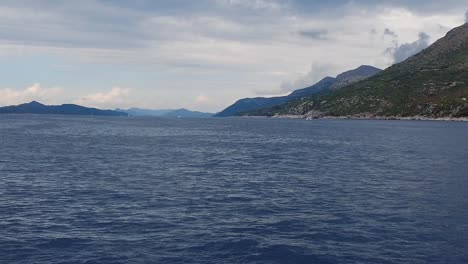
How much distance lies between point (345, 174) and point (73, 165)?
6482cm

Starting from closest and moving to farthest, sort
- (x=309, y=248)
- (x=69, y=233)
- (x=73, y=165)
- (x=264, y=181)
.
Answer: (x=309, y=248) → (x=69, y=233) → (x=264, y=181) → (x=73, y=165)

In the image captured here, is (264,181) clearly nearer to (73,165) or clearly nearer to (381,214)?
(381,214)

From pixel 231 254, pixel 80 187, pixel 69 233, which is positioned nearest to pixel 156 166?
pixel 80 187

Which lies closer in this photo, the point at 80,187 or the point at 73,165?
the point at 80,187

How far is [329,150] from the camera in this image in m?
156

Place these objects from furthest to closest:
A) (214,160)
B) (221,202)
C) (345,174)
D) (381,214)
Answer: (214,160), (345,174), (221,202), (381,214)

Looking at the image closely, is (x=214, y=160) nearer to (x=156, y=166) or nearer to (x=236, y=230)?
(x=156, y=166)

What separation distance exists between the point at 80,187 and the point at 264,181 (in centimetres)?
3533

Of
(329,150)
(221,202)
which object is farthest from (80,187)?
(329,150)

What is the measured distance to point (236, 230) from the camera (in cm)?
5366

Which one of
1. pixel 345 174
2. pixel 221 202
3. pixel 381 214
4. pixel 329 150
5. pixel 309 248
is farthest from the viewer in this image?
pixel 329 150

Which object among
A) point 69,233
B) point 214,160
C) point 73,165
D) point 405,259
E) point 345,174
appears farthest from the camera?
point 214,160

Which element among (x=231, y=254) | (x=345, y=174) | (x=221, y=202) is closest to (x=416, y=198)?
(x=345, y=174)

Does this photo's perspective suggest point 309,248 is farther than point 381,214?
No
